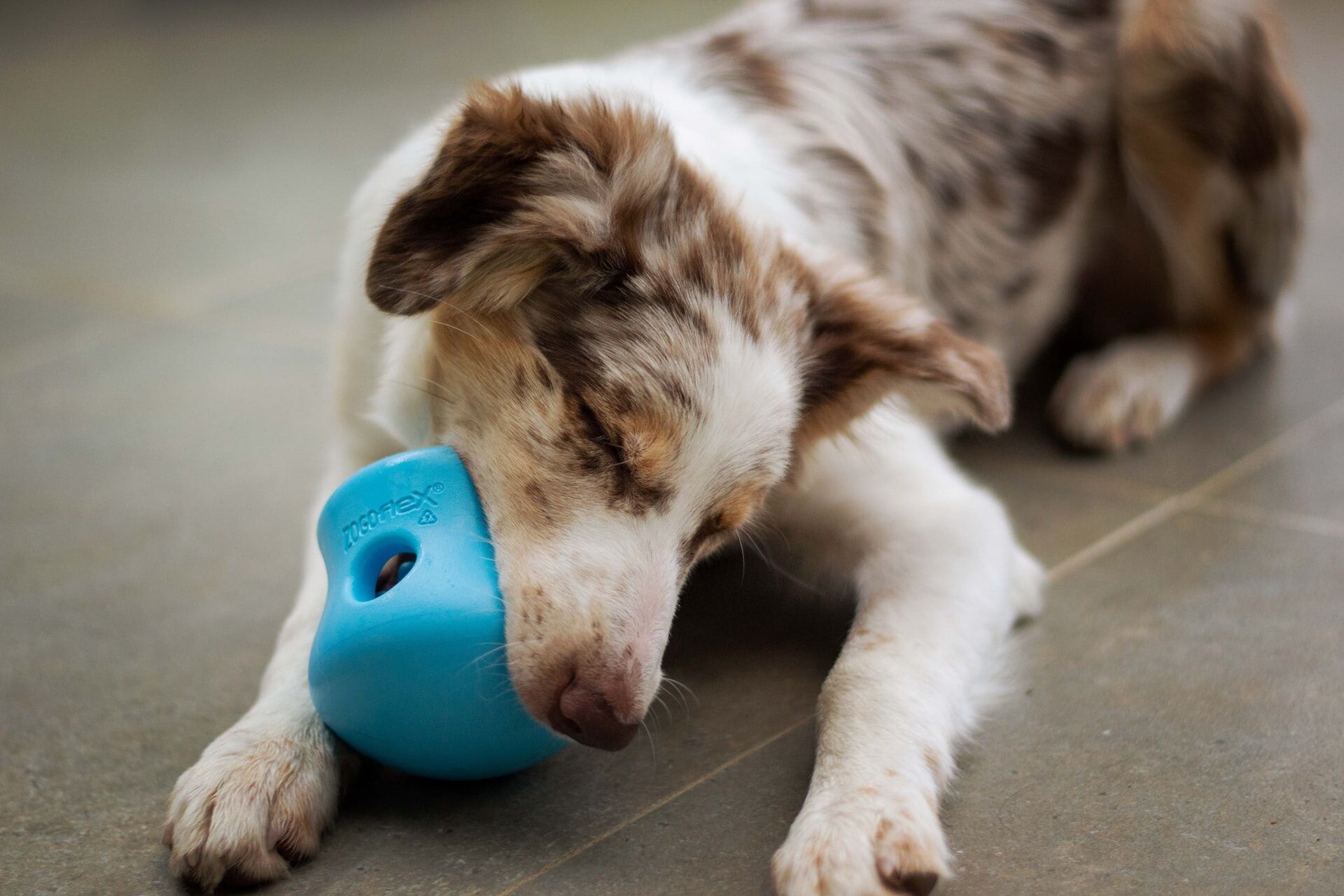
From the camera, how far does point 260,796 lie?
178cm

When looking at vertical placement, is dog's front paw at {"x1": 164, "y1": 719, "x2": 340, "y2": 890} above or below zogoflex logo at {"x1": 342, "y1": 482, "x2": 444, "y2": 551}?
below

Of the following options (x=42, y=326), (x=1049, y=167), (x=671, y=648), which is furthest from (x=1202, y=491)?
(x=42, y=326)

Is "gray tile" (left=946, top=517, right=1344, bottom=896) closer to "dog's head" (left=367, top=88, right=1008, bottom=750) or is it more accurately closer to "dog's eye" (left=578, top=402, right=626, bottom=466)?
"dog's head" (left=367, top=88, right=1008, bottom=750)

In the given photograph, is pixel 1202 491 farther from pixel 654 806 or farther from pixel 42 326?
pixel 42 326

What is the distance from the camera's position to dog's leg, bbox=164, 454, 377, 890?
1.72 m

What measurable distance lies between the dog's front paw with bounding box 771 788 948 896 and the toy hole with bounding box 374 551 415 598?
68 centimetres

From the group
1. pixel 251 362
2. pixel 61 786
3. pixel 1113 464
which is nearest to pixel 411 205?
pixel 61 786

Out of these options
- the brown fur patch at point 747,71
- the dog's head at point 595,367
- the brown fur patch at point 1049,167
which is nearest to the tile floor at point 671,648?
the dog's head at point 595,367

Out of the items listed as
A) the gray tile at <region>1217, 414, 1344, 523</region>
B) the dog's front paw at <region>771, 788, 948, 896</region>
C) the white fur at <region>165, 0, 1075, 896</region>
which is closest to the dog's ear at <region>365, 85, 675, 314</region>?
the white fur at <region>165, 0, 1075, 896</region>

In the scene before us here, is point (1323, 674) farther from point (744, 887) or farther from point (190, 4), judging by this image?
point (190, 4)

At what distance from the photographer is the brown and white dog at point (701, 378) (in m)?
1.81

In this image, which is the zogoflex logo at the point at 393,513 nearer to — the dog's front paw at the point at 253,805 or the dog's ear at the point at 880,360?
the dog's front paw at the point at 253,805

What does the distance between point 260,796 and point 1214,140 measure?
2863 millimetres

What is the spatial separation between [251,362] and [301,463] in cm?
82
